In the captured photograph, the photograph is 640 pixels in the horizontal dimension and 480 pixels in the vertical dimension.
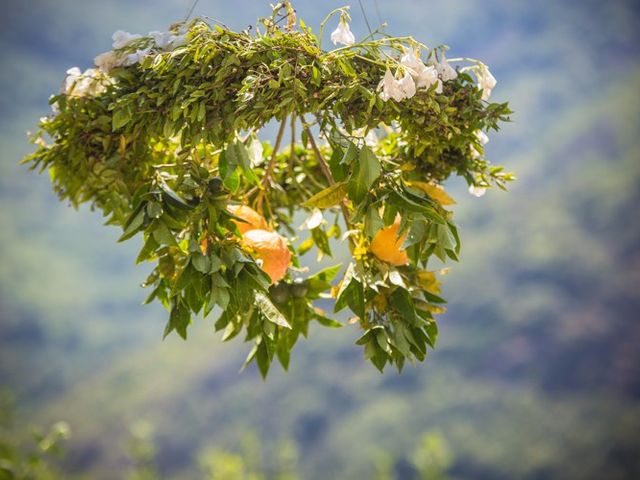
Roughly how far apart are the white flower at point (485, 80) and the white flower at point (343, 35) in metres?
0.19

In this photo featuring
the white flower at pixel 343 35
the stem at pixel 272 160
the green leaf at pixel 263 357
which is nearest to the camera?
the white flower at pixel 343 35

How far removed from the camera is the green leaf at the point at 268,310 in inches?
43.1

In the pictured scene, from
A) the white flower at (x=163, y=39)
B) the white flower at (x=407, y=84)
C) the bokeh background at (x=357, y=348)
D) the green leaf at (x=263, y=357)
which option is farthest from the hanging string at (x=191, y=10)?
the bokeh background at (x=357, y=348)

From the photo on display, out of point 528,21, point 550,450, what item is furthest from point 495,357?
point 528,21

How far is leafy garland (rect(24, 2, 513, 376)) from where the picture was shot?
1.04 meters

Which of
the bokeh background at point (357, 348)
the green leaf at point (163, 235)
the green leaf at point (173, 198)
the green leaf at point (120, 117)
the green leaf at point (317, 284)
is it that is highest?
the bokeh background at point (357, 348)

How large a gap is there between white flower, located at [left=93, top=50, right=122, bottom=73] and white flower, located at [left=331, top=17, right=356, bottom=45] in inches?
12.5

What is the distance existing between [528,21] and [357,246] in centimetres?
2291

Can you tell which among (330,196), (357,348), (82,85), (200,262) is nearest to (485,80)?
(330,196)

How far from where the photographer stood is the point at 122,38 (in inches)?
44.8

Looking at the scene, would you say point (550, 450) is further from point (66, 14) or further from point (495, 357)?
point (66, 14)

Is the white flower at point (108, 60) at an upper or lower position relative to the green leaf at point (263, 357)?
upper

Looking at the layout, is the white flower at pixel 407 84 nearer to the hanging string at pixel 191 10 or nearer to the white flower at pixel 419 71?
A: the white flower at pixel 419 71

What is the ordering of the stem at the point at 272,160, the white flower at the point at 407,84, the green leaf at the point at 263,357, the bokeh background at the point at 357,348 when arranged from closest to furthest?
the white flower at the point at 407,84 < the green leaf at the point at 263,357 < the stem at the point at 272,160 < the bokeh background at the point at 357,348
